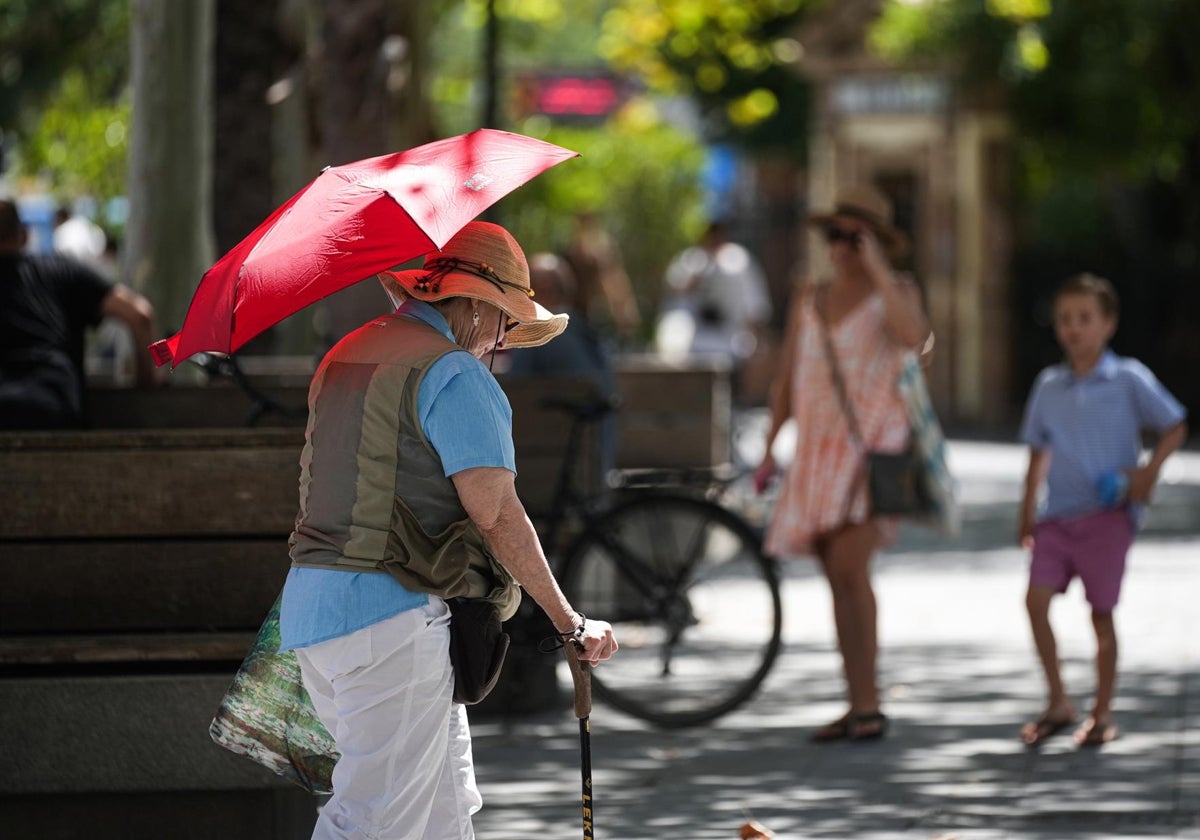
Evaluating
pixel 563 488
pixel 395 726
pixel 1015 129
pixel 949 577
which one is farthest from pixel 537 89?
pixel 395 726

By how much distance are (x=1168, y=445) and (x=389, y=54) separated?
538 cm

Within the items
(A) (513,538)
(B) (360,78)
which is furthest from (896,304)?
(B) (360,78)

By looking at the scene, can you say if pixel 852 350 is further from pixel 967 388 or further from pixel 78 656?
pixel 967 388

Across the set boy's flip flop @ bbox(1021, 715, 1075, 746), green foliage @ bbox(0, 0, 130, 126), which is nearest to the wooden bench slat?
boy's flip flop @ bbox(1021, 715, 1075, 746)

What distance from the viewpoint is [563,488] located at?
8312 mm

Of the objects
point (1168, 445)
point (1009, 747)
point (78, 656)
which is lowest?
point (1009, 747)

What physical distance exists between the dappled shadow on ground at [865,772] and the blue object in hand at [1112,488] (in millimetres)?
812

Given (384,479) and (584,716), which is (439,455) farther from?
(584,716)

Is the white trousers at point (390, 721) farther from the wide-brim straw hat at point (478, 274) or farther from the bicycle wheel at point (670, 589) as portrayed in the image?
the bicycle wheel at point (670, 589)

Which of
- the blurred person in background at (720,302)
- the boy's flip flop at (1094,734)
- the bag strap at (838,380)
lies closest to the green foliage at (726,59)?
the blurred person in background at (720,302)

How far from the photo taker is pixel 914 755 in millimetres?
7496

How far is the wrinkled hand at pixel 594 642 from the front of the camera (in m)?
4.62

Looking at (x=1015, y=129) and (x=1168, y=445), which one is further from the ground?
(x=1015, y=129)

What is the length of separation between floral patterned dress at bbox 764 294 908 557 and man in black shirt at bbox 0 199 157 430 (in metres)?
2.33
